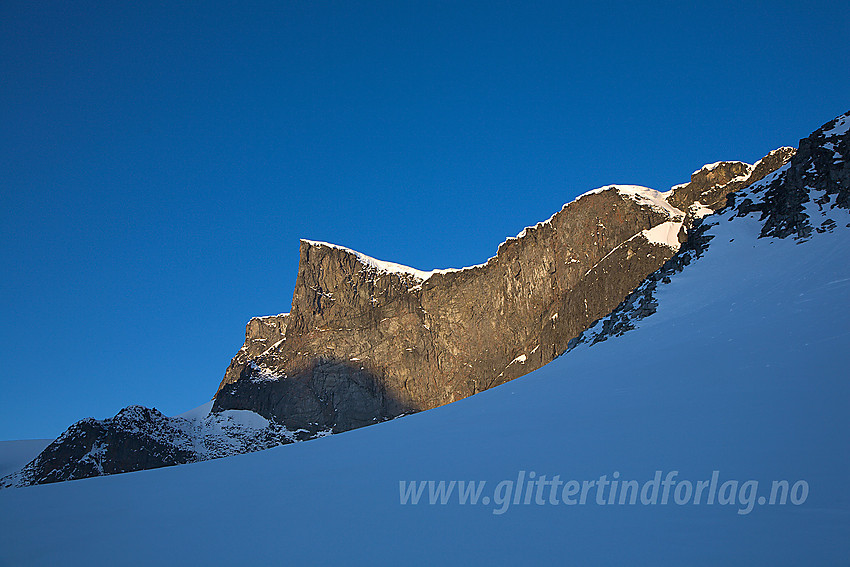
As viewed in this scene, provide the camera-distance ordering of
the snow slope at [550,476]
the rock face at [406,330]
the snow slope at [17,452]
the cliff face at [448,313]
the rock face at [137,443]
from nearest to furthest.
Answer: the snow slope at [550,476], the cliff face at [448,313], the rock face at [406,330], the rock face at [137,443], the snow slope at [17,452]

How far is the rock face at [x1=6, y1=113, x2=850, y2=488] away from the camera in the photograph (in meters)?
80.2

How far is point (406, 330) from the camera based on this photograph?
376ft

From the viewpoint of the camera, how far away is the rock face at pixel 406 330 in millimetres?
80188

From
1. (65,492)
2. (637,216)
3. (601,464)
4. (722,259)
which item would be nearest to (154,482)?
(65,492)

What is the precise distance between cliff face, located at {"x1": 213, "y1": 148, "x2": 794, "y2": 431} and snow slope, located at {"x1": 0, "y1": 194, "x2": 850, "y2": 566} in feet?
A: 198

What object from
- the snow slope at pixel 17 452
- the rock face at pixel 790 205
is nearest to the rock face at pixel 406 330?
the rock face at pixel 790 205

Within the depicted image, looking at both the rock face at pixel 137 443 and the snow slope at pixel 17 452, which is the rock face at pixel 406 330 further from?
the snow slope at pixel 17 452

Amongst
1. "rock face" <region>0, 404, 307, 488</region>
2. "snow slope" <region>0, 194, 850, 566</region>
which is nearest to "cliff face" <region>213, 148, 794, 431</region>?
"rock face" <region>0, 404, 307, 488</region>

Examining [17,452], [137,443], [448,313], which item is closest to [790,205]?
[448,313]

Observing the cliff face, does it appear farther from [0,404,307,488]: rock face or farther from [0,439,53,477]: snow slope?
[0,439,53,477]: snow slope

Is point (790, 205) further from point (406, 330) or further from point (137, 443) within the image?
point (137, 443)

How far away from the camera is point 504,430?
9.64 m

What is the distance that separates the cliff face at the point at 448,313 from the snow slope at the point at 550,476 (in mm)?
60417

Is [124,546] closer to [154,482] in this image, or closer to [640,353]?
[154,482]
